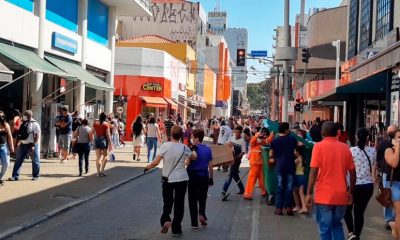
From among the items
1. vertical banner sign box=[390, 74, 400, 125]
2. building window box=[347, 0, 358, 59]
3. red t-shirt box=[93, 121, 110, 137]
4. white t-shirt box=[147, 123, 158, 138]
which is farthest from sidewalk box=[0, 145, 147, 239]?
building window box=[347, 0, 358, 59]

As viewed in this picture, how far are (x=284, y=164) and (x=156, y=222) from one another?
2.48 metres

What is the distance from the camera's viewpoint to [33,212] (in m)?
9.47

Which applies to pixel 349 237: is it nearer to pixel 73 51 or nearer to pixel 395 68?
pixel 395 68

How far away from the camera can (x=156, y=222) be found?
9156 millimetres

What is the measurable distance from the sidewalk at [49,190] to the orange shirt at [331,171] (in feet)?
14.2

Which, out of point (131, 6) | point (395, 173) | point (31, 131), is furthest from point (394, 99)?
point (131, 6)

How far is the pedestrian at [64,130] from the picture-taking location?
59.7ft

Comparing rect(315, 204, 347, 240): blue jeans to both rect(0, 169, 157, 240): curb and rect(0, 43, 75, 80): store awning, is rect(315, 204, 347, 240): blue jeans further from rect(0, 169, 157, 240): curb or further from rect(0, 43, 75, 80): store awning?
rect(0, 43, 75, 80): store awning

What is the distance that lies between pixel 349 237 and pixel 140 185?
24.3 ft

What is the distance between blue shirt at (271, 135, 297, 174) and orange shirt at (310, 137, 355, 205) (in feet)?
11.2

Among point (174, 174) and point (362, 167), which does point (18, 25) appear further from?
point (362, 167)

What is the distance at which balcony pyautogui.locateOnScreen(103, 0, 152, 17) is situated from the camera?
91.2ft

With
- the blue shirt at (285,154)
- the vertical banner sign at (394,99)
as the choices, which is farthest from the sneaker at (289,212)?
the vertical banner sign at (394,99)

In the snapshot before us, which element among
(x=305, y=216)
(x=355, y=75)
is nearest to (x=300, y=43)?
(x=355, y=75)
